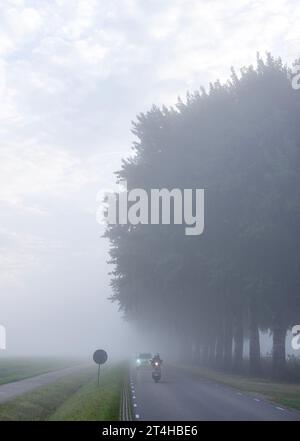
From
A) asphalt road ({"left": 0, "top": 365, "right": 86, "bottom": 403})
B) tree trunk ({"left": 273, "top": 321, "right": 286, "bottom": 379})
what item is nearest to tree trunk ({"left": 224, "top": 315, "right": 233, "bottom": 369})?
tree trunk ({"left": 273, "top": 321, "right": 286, "bottom": 379})

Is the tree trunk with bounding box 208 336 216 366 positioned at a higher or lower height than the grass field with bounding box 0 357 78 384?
higher

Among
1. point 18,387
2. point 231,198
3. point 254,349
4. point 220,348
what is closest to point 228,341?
point 220,348

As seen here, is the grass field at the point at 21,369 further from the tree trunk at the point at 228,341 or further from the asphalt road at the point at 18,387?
the tree trunk at the point at 228,341

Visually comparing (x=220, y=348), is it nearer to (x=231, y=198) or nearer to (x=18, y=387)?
(x=231, y=198)

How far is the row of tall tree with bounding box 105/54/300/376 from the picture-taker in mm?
38906

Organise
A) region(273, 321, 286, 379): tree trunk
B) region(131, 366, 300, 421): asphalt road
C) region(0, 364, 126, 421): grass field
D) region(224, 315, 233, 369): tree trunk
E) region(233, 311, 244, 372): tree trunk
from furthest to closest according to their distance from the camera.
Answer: region(224, 315, 233, 369): tree trunk → region(233, 311, 244, 372): tree trunk → region(273, 321, 286, 379): tree trunk → region(0, 364, 126, 421): grass field → region(131, 366, 300, 421): asphalt road

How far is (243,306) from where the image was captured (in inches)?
1923

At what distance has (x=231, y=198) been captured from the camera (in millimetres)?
41250

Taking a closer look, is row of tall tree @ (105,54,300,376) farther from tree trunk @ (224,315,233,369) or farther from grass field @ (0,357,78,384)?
grass field @ (0,357,78,384)

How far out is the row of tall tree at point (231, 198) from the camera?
1532 inches
